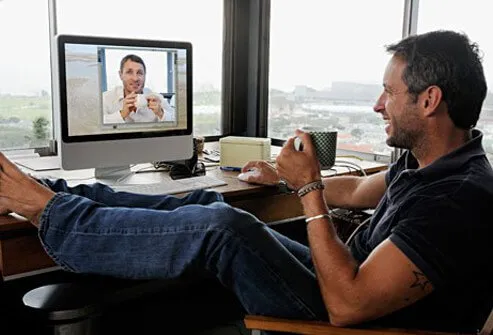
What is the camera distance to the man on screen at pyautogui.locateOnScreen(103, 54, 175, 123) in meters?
1.82

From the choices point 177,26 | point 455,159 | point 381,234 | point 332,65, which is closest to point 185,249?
point 381,234

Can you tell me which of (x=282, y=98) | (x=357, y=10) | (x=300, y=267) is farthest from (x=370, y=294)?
(x=282, y=98)

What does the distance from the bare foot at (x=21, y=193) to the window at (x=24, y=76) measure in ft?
4.04

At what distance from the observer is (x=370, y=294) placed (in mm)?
1114

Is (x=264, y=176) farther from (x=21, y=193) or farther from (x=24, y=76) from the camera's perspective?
(x=24, y=76)

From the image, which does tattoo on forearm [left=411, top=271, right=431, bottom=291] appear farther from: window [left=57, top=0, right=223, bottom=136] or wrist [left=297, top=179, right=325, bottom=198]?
window [left=57, top=0, right=223, bottom=136]

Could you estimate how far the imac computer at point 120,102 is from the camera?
1.72 metres

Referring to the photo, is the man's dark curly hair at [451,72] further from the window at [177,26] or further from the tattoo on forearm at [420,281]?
the window at [177,26]

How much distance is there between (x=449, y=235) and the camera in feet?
3.64

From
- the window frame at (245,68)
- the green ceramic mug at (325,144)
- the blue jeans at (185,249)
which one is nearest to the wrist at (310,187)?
the blue jeans at (185,249)

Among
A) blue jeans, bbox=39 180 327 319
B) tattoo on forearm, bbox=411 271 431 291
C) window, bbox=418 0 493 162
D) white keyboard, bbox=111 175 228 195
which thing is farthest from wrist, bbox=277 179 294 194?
window, bbox=418 0 493 162

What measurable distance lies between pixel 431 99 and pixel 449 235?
0.35m

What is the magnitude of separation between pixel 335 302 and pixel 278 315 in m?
0.16

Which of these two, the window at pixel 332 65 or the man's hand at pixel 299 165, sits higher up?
the window at pixel 332 65
